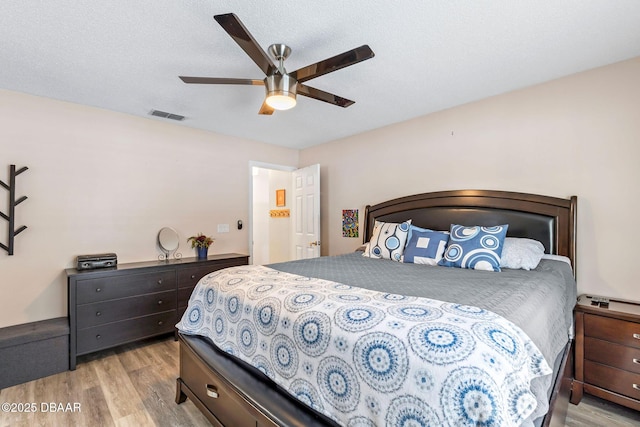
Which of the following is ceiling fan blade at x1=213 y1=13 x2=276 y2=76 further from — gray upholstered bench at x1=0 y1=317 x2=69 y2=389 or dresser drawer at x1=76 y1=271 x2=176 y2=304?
gray upholstered bench at x1=0 y1=317 x2=69 y2=389

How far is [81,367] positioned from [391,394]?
302 cm

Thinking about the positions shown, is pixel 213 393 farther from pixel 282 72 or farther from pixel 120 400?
pixel 282 72

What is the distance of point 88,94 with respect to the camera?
2777mm

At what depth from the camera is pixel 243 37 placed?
1484 millimetres

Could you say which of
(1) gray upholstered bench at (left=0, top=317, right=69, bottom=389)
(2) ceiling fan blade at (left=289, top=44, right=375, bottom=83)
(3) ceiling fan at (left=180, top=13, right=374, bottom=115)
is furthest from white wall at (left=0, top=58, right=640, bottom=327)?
(2) ceiling fan blade at (left=289, top=44, right=375, bottom=83)

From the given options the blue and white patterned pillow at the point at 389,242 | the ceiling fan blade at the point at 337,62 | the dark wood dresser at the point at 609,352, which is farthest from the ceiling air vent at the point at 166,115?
the dark wood dresser at the point at 609,352

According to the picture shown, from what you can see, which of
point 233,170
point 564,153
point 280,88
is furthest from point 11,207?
point 564,153

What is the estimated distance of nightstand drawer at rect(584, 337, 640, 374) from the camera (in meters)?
1.92

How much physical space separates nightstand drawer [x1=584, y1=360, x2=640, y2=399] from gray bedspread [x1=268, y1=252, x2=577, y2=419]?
355 mm

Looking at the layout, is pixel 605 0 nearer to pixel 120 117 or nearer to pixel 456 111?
pixel 456 111

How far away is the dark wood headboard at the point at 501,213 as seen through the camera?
2438 mm

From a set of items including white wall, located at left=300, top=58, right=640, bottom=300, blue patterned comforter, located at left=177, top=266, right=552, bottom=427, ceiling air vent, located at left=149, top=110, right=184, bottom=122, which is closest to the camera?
blue patterned comforter, located at left=177, top=266, right=552, bottom=427

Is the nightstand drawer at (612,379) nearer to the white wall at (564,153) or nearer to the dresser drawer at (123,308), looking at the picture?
the white wall at (564,153)

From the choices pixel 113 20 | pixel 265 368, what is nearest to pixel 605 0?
pixel 265 368
